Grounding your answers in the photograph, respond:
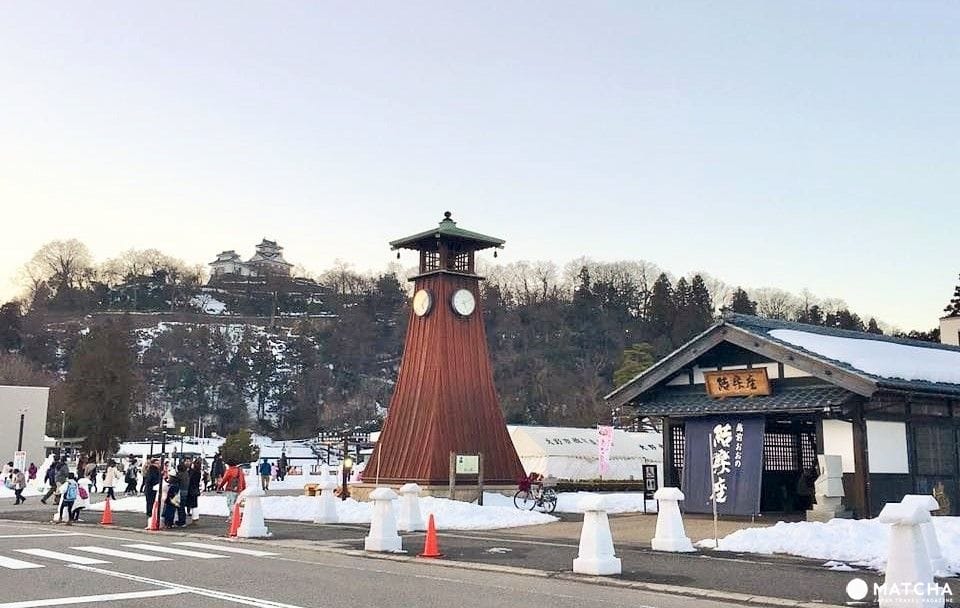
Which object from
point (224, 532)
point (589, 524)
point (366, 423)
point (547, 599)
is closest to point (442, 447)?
point (224, 532)

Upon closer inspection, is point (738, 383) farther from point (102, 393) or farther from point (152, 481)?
point (102, 393)

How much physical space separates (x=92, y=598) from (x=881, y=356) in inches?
716

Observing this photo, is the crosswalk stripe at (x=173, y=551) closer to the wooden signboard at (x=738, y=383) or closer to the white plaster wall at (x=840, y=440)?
the wooden signboard at (x=738, y=383)

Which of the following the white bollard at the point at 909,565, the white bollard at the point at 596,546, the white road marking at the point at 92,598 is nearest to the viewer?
the white bollard at the point at 909,565

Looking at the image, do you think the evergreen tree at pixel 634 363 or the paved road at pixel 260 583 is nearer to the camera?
the paved road at pixel 260 583

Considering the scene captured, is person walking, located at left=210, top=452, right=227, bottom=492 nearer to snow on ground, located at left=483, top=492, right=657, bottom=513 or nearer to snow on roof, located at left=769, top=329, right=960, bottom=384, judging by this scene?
snow on ground, located at left=483, top=492, right=657, bottom=513

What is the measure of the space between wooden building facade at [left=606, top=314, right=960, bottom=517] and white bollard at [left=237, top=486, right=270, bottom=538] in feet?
34.6

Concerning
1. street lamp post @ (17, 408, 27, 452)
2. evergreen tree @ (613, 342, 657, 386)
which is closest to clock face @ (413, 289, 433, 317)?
evergreen tree @ (613, 342, 657, 386)

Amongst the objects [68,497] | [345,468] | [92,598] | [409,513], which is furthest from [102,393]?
[92,598]

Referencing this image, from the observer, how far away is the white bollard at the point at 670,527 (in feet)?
A: 45.1

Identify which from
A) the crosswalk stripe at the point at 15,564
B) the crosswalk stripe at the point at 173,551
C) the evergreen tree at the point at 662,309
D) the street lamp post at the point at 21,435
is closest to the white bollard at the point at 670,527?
Answer: the crosswalk stripe at the point at 173,551

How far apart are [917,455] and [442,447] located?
1397 cm

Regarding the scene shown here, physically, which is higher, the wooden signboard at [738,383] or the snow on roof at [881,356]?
the snow on roof at [881,356]

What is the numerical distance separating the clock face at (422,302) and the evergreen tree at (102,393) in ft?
153
